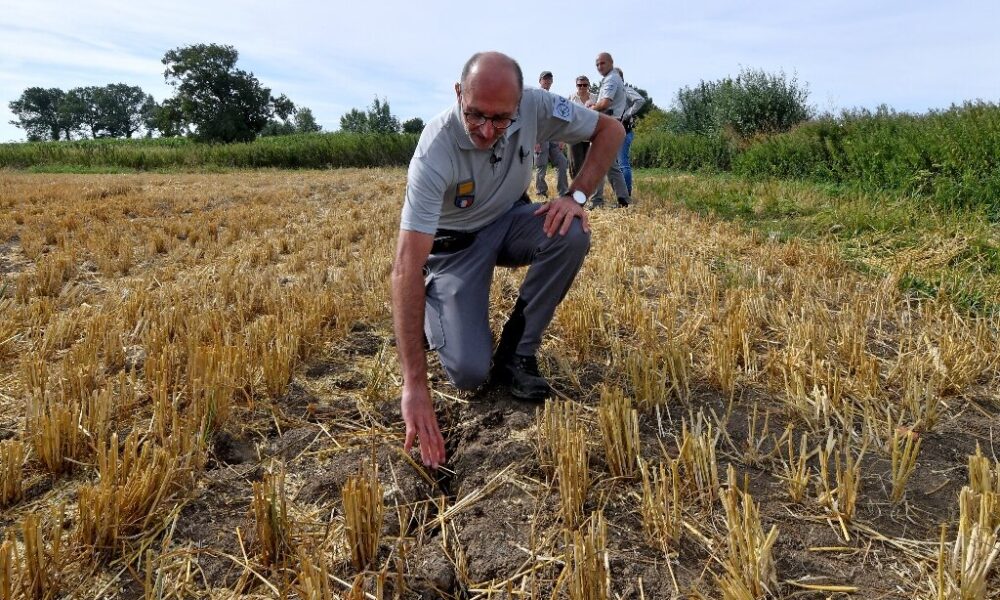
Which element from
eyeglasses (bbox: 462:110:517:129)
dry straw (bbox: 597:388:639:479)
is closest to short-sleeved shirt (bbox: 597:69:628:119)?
eyeglasses (bbox: 462:110:517:129)

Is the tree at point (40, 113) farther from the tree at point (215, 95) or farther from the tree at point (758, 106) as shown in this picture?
the tree at point (758, 106)

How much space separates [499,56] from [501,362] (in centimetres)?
141

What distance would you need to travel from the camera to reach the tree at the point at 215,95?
47281 millimetres

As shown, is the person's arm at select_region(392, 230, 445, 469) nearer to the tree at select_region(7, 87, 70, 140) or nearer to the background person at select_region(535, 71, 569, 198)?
the background person at select_region(535, 71, 569, 198)

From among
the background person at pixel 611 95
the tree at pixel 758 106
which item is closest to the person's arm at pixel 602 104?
the background person at pixel 611 95

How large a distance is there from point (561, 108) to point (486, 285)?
1016mm

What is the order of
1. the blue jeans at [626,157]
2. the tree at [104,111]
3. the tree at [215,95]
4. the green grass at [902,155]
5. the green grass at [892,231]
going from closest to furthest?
the green grass at [892,231] < the green grass at [902,155] < the blue jeans at [626,157] < the tree at [215,95] < the tree at [104,111]

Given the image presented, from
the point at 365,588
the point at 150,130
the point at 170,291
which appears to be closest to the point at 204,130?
the point at 170,291

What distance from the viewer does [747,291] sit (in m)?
3.97

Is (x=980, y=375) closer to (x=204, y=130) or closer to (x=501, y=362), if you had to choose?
(x=501, y=362)

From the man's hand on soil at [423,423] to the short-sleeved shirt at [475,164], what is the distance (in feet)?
2.25

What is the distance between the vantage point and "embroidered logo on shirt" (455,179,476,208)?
9.50 feet

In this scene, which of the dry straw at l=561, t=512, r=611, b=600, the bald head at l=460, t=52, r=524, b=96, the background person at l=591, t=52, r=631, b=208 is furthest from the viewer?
the background person at l=591, t=52, r=631, b=208

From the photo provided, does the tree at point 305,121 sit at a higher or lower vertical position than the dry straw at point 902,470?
higher
